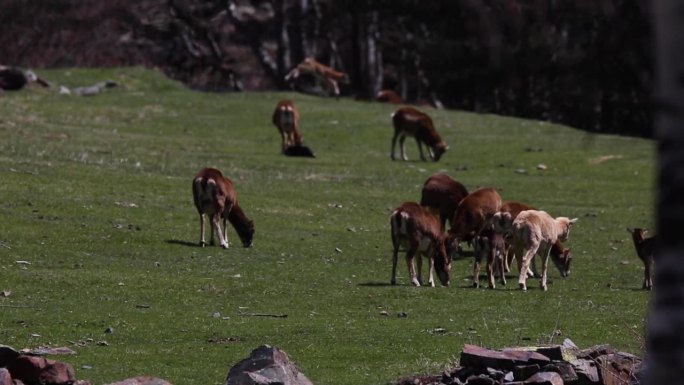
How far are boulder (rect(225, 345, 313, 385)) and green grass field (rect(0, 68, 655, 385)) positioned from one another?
97cm

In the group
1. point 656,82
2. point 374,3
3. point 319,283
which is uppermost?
point 374,3

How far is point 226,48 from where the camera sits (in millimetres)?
68625

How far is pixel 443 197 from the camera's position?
21391 millimetres

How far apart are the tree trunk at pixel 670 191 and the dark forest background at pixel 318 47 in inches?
1466

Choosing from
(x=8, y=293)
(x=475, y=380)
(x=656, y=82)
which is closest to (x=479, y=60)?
(x=8, y=293)

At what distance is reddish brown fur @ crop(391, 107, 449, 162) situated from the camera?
32906 millimetres

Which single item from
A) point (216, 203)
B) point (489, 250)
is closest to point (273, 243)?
point (216, 203)

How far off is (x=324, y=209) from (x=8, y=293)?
10175 millimetres

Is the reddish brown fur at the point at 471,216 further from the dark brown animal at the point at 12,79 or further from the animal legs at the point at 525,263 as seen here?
the dark brown animal at the point at 12,79

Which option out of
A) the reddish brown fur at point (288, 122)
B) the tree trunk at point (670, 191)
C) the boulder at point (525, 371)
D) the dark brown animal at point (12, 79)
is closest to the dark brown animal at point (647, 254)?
the boulder at point (525, 371)

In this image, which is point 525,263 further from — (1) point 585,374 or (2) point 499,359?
(2) point 499,359

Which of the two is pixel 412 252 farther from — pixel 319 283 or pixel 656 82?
pixel 656 82

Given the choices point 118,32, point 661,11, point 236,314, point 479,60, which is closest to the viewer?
point 661,11

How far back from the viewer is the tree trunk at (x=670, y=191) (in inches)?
130
